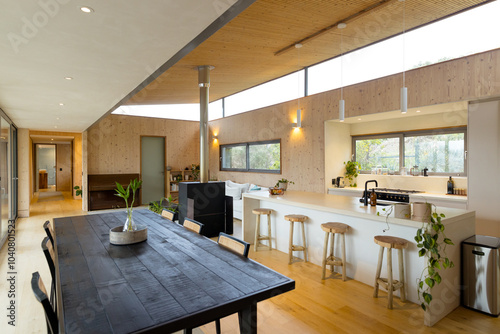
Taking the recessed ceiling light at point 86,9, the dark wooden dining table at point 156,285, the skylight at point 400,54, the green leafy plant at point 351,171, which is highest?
the skylight at point 400,54

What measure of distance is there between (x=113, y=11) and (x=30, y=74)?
6.05 feet

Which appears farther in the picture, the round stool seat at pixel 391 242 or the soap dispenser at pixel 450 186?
the soap dispenser at pixel 450 186

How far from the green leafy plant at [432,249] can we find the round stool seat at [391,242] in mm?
209

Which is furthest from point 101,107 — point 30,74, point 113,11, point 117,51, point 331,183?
point 331,183

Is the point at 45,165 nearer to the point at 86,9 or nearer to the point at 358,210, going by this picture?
the point at 86,9

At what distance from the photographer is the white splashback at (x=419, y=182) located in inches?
175

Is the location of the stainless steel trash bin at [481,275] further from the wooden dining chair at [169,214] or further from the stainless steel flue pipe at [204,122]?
the stainless steel flue pipe at [204,122]

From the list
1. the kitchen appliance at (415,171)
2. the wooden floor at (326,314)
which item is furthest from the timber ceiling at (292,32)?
the wooden floor at (326,314)

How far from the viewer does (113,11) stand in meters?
1.64

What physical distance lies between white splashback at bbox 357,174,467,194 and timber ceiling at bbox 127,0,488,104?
2422 mm

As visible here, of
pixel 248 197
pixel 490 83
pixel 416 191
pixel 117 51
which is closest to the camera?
pixel 117 51

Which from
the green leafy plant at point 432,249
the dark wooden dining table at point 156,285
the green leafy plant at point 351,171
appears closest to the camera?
the dark wooden dining table at point 156,285

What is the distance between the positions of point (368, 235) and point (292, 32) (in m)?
3.01

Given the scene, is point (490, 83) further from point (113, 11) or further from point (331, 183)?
point (113, 11)
